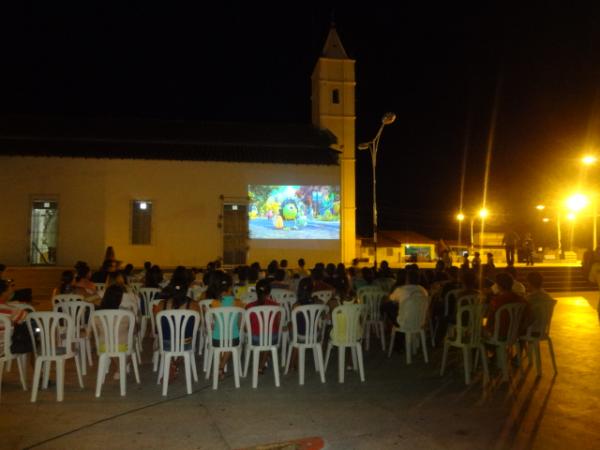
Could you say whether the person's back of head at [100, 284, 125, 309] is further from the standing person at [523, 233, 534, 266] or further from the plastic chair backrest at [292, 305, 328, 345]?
the standing person at [523, 233, 534, 266]

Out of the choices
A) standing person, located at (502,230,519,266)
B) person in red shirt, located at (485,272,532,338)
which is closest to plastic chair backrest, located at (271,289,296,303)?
person in red shirt, located at (485,272,532,338)

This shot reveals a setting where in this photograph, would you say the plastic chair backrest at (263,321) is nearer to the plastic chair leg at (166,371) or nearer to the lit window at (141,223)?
the plastic chair leg at (166,371)

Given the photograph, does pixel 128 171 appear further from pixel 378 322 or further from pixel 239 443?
pixel 239 443

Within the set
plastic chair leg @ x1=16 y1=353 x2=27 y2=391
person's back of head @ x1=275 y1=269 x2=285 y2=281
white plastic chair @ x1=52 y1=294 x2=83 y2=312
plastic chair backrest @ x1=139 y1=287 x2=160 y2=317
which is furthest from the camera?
person's back of head @ x1=275 y1=269 x2=285 y2=281

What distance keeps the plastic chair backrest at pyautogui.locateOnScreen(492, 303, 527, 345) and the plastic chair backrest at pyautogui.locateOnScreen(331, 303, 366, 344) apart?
1755mm

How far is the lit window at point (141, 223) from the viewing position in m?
18.5

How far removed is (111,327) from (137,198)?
13.5 m

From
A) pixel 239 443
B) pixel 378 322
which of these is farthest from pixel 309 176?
pixel 239 443

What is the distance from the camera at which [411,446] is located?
4.26 metres

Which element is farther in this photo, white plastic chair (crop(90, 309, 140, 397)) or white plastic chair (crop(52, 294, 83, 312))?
white plastic chair (crop(52, 294, 83, 312))

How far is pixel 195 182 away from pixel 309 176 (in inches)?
171

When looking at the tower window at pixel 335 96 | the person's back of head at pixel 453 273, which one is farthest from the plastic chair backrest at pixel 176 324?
the tower window at pixel 335 96

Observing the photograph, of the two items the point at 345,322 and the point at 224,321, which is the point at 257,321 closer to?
the point at 224,321

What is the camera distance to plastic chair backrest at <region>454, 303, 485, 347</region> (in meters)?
6.44
